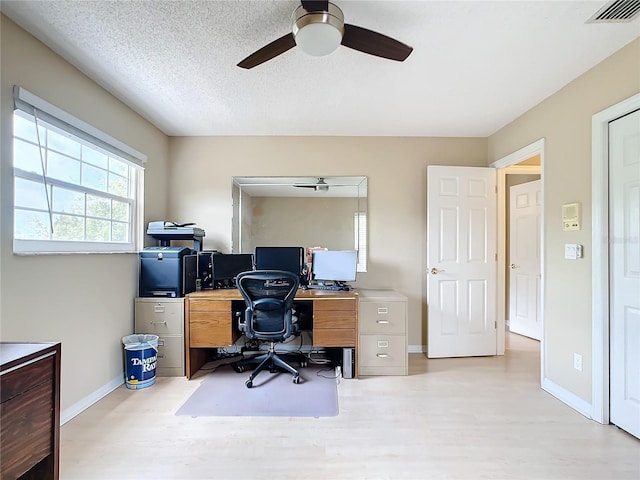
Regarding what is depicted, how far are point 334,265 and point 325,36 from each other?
2115mm

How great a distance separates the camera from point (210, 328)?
2689 mm

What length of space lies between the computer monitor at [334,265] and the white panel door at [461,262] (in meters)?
0.87

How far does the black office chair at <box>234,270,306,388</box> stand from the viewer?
8.16 feet

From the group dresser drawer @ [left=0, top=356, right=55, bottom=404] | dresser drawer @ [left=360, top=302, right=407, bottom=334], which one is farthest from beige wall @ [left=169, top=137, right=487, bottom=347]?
dresser drawer @ [left=0, top=356, right=55, bottom=404]

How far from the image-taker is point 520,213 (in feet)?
13.7

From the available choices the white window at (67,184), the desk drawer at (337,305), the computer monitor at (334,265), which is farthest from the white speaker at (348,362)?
the white window at (67,184)

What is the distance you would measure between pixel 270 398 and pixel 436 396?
52.1 inches

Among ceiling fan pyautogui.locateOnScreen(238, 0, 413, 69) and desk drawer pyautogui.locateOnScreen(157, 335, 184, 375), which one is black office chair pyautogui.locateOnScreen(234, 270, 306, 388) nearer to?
desk drawer pyautogui.locateOnScreen(157, 335, 184, 375)

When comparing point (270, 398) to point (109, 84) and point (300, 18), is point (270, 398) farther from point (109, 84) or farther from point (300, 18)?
point (109, 84)

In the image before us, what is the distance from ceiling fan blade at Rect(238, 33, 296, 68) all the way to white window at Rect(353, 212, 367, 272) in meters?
2.02

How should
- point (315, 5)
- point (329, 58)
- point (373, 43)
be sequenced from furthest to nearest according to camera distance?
point (329, 58), point (373, 43), point (315, 5)

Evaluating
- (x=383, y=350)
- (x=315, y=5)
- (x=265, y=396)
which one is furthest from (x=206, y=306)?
(x=315, y=5)

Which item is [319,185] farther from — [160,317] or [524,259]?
[524,259]

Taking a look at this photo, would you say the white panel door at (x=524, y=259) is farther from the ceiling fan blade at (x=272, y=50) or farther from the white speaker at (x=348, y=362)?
the ceiling fan blade at (x=272, y=50)
